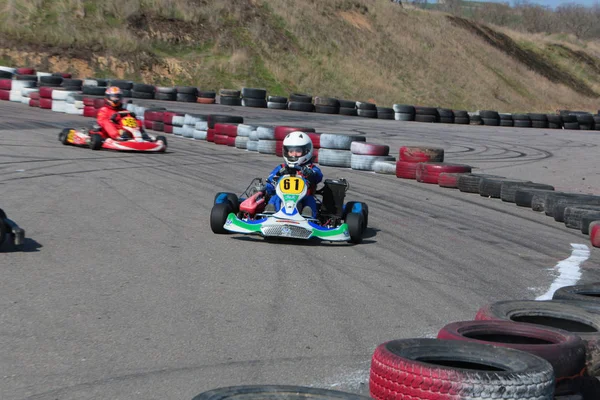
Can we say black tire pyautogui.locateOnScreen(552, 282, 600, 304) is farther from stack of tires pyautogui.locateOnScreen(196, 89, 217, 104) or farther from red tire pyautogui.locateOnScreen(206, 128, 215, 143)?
stack of tires pyautogui.locateOnScreen(196, 89, 217, 104)

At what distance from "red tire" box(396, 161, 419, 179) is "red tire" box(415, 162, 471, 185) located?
172mm

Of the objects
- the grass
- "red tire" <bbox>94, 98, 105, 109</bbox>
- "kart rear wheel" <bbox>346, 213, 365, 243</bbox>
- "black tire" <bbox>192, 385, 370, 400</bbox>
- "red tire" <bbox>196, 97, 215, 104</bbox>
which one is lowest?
"black tire" <bbox>192, 385, 370, 400</bbox>

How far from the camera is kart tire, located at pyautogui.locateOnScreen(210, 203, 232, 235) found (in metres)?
7.86

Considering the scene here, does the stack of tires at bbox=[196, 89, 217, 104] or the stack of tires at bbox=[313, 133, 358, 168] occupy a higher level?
the stack of tires at bbox=[196, 89, 217, 104]

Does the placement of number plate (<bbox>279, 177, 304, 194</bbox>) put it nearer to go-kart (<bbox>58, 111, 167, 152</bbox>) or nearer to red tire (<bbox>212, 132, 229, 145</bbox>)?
go-kart (<bbox>58, 111, 167, 152</bbox>)

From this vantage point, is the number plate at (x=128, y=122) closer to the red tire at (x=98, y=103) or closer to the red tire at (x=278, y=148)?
the red tire at (x=278, y=148)

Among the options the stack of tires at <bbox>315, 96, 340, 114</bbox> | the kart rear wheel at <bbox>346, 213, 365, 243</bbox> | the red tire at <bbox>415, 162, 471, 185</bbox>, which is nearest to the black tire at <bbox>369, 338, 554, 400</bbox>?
the kart rear wheel at <bbox>346, 213, 365, 243</bbox>

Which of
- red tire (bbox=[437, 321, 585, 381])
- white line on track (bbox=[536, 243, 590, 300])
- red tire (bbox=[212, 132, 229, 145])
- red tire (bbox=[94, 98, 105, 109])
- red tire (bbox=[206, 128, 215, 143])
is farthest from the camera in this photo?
red tire (bbox=[94, 98, 105, 109])

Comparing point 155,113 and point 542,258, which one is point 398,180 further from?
point 155,113

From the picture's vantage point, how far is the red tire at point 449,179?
12328mm

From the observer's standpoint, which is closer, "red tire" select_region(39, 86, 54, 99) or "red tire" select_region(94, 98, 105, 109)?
"red tire" select_region(94, 98, 105, 109)

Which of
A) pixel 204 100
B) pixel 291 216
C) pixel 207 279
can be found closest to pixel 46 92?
pixel 204 100

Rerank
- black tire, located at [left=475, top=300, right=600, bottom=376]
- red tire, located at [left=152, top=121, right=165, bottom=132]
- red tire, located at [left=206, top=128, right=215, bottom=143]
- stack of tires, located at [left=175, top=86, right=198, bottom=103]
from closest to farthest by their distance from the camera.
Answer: black tire, located at [left=475, top=300, right=600, bottom=376], red tire, located at [left=206, top=128, right=215, bottom=143], red tire, located at [left=152, top=121, right=165, bottom=132], stack of tires, located at [left=175, top=86, right=198, bottom=103]

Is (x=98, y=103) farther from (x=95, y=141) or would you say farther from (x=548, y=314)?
(x=548, y=314)
